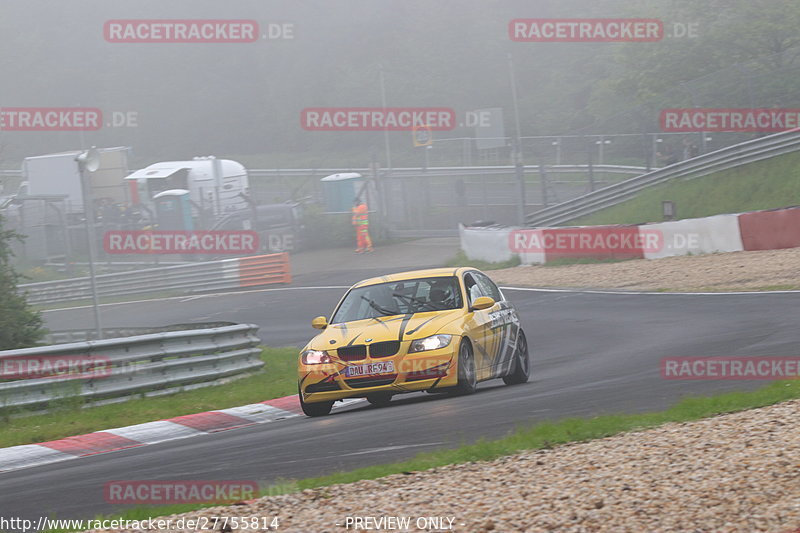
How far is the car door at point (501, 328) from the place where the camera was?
40.5 feet

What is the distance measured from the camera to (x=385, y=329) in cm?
1136

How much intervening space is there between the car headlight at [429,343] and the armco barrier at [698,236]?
16493 mm

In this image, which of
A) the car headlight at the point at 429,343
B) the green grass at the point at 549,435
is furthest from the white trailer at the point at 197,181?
the green grass at the point at 549,435

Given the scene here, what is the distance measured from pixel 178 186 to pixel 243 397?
29.9m

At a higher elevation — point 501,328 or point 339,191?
point 339,191

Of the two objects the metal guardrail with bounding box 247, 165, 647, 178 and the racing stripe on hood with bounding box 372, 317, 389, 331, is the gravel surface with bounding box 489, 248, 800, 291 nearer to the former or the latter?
the metal guardrail with bounding box 247, 165, 647, 178

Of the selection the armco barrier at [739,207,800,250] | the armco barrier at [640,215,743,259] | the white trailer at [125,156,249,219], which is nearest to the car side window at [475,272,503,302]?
the armco barrier at [739,207,800,250]

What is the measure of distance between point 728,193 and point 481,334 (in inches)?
884

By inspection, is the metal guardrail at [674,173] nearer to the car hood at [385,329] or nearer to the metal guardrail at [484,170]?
the metal guardrail at [484,170]

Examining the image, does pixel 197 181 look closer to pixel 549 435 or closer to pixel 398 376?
pixel 398 376

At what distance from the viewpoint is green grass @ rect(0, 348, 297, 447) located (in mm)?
11766

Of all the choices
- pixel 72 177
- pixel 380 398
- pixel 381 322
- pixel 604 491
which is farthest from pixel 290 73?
pixel 604 491

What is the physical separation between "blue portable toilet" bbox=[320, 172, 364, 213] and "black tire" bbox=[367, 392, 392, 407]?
3166cm

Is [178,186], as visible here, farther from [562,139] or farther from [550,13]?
[550,13]
